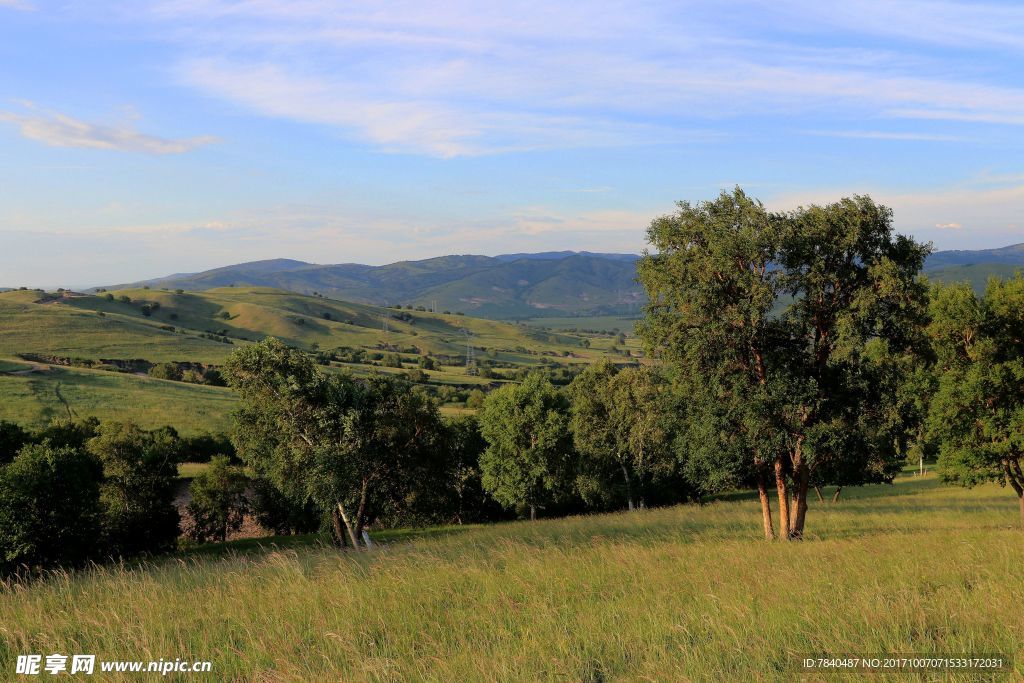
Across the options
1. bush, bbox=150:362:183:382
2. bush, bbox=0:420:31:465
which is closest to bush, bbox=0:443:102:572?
bush, bbox=0:420:31:465

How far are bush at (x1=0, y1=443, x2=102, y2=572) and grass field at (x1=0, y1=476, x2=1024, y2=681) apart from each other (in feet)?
97.7

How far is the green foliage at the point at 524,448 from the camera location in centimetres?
5834

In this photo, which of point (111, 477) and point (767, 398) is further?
point (111, 477)

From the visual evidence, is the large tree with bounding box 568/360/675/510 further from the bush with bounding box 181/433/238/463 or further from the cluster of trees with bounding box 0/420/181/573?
the bush with bounding box 181/433/238/463

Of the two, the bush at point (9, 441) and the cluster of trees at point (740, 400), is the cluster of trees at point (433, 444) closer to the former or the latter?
the cluster of trees at point (740, 400)

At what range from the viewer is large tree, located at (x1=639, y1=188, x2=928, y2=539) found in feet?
68.7

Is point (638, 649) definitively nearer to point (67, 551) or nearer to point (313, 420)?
point (313, 420)

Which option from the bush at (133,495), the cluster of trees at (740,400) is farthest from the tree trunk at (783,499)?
the bush at (133,495)

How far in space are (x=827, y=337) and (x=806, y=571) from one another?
13487 millimetres

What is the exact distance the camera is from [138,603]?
28.0 feet

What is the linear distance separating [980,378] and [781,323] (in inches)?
502

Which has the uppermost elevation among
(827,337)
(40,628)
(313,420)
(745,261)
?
(745,261)

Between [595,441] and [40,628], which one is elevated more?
[40,628]

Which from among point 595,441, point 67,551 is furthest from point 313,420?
point 595,441
